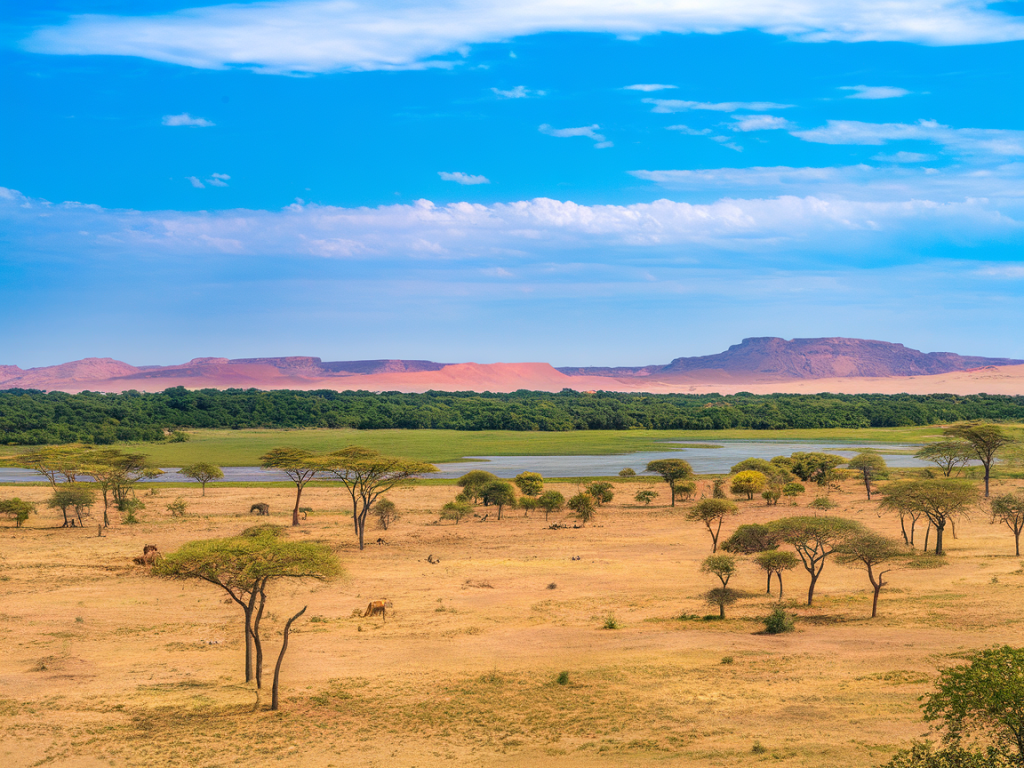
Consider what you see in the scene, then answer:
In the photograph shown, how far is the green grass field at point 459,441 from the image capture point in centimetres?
11446

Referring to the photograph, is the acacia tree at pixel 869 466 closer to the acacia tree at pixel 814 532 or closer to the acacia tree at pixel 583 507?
the acacia tree at pixel 583 507

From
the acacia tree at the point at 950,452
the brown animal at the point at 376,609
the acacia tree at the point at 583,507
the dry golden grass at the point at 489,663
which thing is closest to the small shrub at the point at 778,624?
the dry golden grass at the point at 489,663

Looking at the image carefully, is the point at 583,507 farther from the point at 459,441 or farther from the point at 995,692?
the point at 459,441

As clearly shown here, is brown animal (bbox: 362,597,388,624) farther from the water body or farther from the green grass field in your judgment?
the green grass field

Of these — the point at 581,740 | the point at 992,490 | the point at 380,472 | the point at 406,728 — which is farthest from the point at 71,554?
the point at 992,490

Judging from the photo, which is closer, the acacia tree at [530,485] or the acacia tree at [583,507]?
the acacia tree at [583,507]

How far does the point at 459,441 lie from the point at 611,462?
4909 centimetres

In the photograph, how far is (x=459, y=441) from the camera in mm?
144250

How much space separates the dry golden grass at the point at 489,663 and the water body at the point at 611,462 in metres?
46.6

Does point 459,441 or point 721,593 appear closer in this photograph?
point 721,593

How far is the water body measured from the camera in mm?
87312

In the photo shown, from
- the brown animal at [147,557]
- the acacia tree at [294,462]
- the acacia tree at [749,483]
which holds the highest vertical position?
the acacia tree at [294,462]

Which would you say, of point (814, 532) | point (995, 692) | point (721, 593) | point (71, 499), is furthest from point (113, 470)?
point (995, 692)

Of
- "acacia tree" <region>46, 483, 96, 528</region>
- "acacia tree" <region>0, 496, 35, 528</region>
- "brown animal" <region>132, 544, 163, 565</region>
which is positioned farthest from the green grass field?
"brown animal" <region>132, 544, 163, 565</region>
